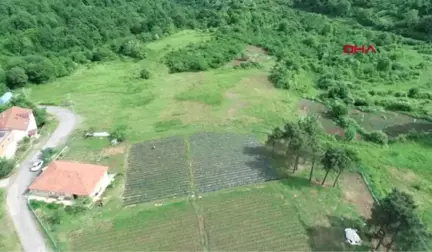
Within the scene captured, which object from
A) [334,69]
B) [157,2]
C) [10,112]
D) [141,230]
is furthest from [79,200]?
[157,2]

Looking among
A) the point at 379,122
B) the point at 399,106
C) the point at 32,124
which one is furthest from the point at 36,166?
the point at 399,106

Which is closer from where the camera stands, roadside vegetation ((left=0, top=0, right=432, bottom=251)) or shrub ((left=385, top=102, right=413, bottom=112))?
roadside vegetation ((left=0, top=0, right=432, bottom=251))

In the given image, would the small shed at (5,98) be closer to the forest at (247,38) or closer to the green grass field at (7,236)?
the forest at (247,38)

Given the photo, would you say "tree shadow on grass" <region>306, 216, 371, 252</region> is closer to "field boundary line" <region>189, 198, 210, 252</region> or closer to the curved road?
"field boundary line" <region>189, 198, 210, 252</region>

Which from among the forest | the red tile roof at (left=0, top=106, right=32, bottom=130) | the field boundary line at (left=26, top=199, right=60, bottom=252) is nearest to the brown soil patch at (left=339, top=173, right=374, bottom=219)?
the forest

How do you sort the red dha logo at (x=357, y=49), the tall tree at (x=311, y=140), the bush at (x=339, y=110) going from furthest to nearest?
the red dha logo at (x=357, y=49), the bush at (x=339, y=110), the tall tree at (x=311, y=140)

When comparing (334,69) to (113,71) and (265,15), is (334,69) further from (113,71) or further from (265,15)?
(113,71)


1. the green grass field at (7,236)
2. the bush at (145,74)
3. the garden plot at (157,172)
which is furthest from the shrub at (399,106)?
the green grass field at (7,236)
